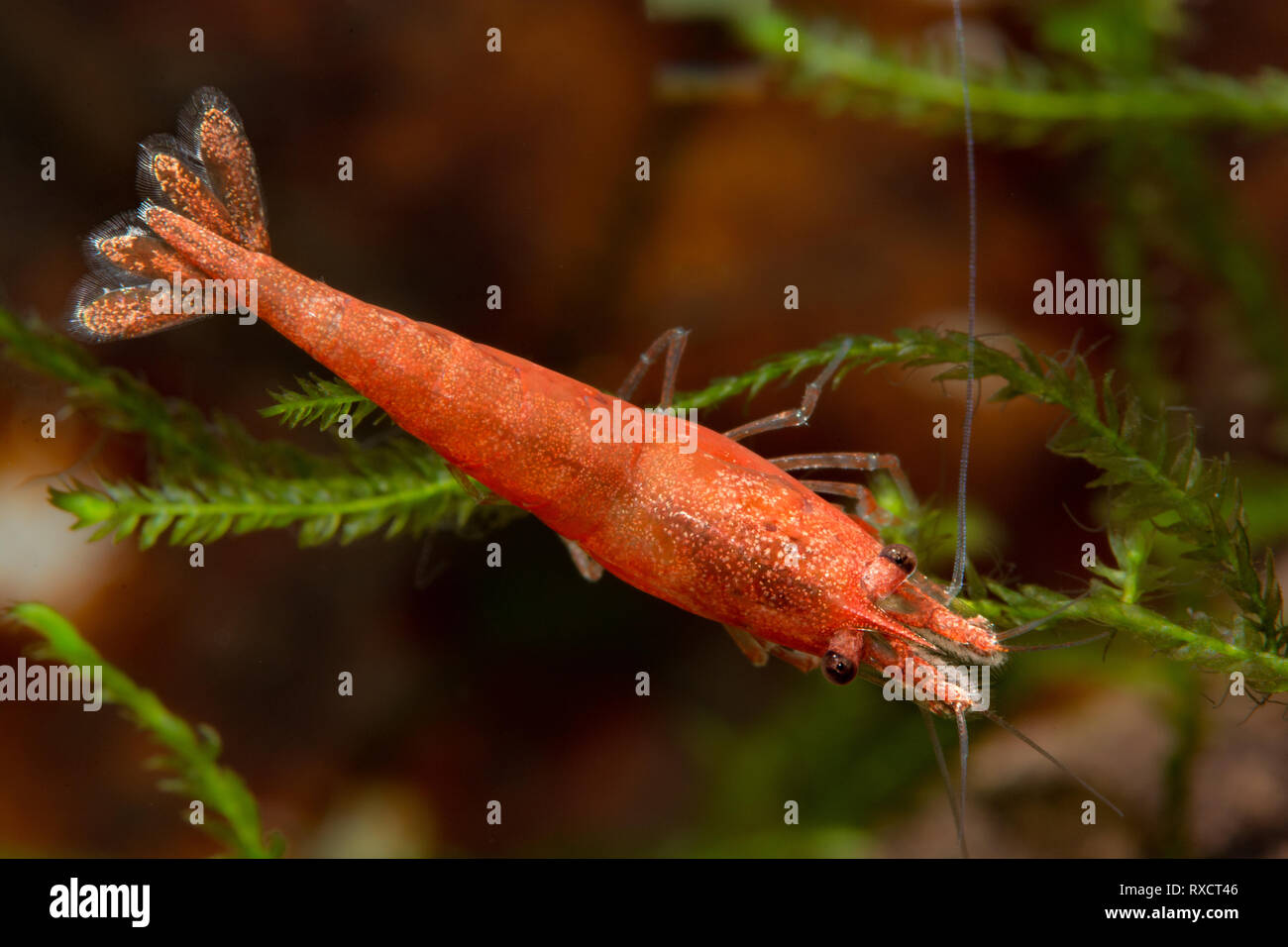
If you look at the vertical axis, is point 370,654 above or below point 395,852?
above

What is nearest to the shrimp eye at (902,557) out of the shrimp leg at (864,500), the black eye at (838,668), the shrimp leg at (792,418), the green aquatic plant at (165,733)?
the shrimp leg at (864,500)

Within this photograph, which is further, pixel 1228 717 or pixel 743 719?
pixel 743 719

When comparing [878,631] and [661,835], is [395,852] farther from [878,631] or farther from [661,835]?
[878,631]

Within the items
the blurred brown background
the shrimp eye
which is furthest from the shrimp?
the blurred brown background

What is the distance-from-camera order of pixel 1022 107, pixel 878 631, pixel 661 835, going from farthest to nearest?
pixel 661 835, pixel 1022 107, pixel 878 631

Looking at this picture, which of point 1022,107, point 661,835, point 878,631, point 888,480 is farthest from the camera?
point 661,835

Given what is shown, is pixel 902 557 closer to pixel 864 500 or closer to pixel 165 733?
pixel 864 500

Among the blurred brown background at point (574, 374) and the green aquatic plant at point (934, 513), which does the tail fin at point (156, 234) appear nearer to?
the green aquatic plant at point (934, 513)
